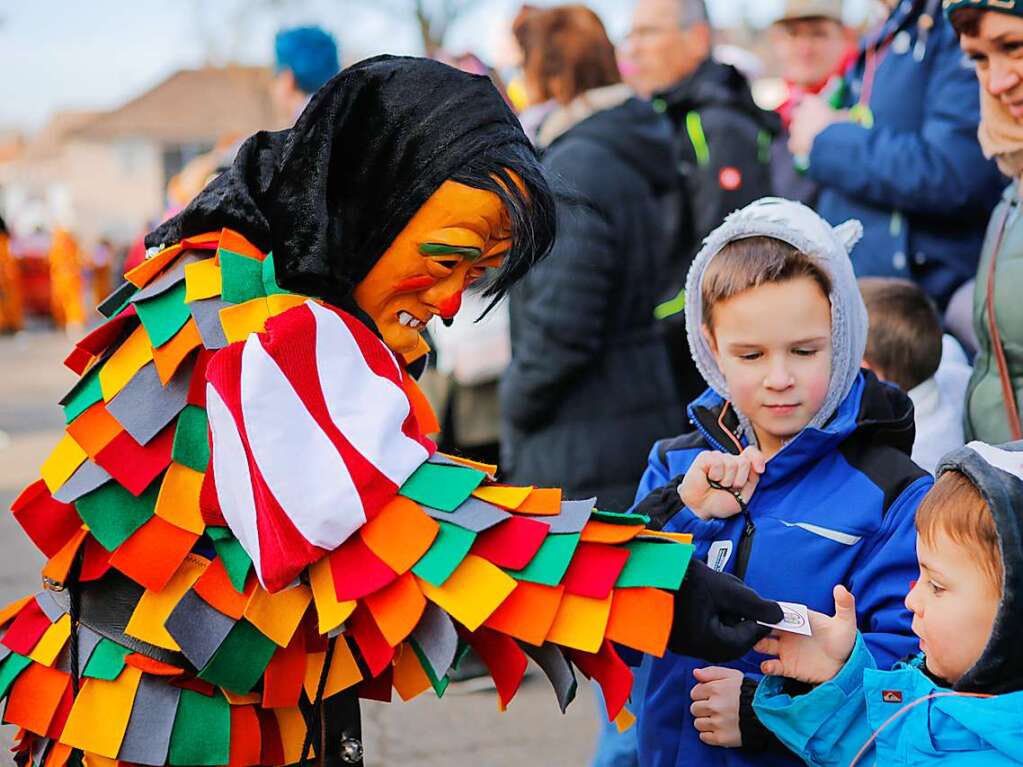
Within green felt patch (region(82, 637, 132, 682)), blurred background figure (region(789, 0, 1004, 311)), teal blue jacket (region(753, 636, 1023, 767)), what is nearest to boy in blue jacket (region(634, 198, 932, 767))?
teal blue jacket (region(753, 636, 1023, 767))

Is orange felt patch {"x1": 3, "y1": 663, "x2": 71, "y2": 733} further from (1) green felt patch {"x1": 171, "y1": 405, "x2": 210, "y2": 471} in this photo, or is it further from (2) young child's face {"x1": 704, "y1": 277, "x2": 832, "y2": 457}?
(2) young child's face {"x1": 704, "y1": 277, "x2": 832, "y2": 457}

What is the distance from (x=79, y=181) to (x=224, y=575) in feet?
178

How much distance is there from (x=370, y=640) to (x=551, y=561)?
0.87 ft

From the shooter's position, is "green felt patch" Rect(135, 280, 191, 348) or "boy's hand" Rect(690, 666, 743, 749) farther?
"boy's hand" Rect(690, 666, 743, 749)

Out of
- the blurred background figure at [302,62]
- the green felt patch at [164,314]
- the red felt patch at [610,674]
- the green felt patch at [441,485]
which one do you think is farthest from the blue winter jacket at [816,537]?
the blurred background figure at [302,62]

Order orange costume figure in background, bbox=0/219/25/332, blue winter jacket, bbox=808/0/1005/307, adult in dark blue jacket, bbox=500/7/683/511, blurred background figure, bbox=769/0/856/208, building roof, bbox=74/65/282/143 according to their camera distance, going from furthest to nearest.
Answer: building roof, bbox=74/65/282/143, orange costume figure in background, bbox=0/219/25/332, blurred background figure, bbox=769/0/856/208, adult in dark blue jacket, bbox=500/7/683/511, blue winter jacket, bbox=808/0/1005/307

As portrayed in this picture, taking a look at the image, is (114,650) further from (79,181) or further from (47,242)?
(79,181)

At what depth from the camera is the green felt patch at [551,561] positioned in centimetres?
166

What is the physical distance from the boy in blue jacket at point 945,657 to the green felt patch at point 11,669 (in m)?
1.11

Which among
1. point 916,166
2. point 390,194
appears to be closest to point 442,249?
point 390,194

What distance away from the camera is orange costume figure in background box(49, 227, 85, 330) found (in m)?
18.9

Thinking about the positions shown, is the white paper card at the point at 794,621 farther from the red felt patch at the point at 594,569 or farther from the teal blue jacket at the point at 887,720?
the red felt patch at the point at 594,569

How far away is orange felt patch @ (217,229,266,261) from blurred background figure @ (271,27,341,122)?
2.78 meters

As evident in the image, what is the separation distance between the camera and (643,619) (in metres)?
1.67
